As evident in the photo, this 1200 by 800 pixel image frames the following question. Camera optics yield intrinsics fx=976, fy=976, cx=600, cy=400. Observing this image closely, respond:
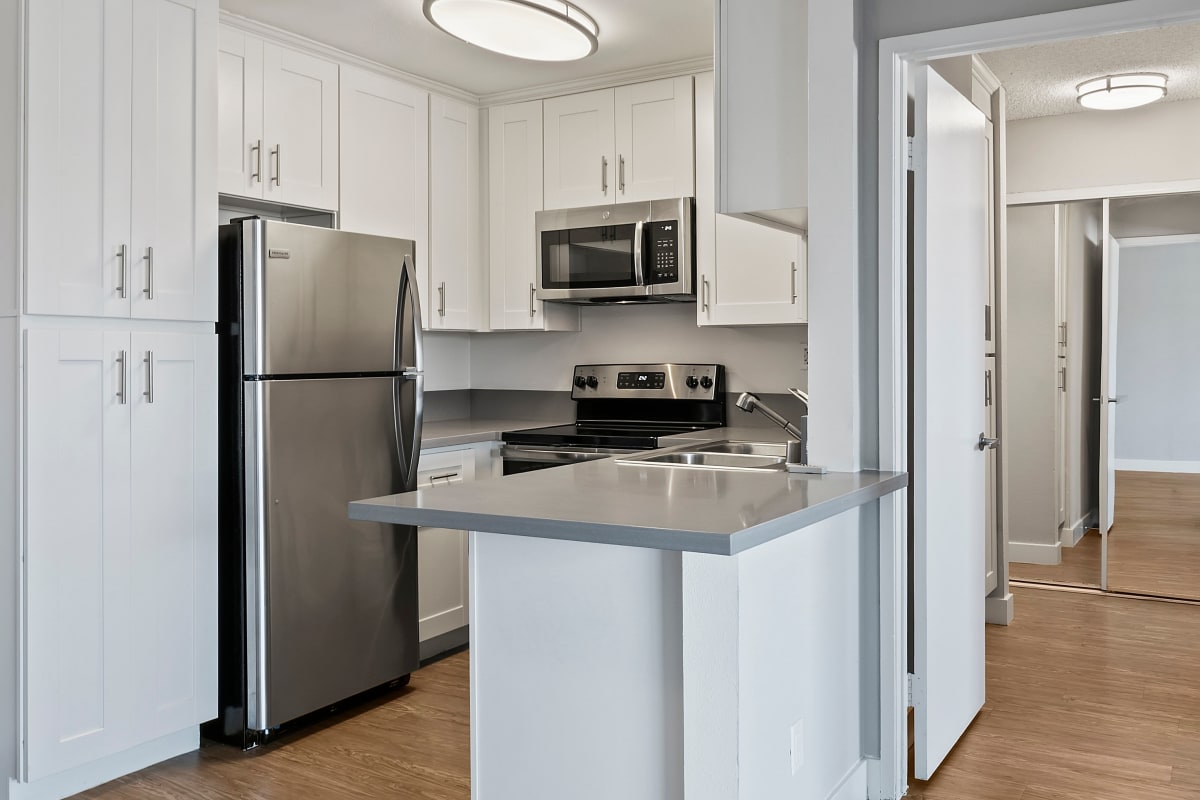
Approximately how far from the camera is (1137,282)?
16.5ft

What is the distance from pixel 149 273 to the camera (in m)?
2.82

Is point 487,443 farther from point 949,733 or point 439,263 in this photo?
point 949,733

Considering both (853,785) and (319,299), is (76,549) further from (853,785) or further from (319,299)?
(853,785)

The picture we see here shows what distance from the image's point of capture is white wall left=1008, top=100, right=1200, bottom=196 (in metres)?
4.80

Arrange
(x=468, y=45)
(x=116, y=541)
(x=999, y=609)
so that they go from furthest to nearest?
(x=999, y=609)
(x=468, y=45)
(x=116, y=541)

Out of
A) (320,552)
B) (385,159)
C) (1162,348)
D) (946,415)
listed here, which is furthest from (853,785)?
(1162,348)

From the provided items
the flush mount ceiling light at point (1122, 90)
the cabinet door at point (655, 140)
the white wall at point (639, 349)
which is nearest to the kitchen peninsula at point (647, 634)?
the white wall at point (639, 349)

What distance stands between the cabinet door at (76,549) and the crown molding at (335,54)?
4.50ft

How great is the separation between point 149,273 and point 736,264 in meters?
2.19

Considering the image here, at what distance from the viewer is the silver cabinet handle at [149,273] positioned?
2.81m

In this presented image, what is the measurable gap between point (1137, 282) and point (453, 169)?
3.51 m

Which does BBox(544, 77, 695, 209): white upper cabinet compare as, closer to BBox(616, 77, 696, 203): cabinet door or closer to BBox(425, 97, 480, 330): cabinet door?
BBox(616, 77, 696, 203): cabinet door

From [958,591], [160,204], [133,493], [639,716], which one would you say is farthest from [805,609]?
[160,204]

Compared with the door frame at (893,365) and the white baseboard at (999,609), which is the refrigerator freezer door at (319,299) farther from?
the white baseboard at (999,609)
